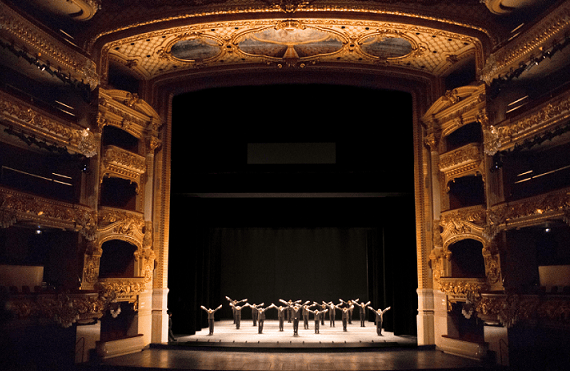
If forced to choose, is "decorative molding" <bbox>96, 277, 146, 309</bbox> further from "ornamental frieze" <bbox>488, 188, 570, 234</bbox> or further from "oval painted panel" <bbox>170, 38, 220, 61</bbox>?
"ornamental frieze" <bbox>488, 188, 570, 234</bbox>

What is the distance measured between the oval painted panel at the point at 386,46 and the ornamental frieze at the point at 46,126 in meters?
7.19

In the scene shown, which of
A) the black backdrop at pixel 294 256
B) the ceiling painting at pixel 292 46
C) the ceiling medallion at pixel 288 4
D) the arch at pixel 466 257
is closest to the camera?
the ceiling medallion at pixel 288 4

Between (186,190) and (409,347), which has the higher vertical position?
(186,190)

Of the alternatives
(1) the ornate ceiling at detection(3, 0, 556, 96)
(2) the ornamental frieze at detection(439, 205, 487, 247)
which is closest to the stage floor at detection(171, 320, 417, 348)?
(2) the ornamental frieze at detection(439, 205, 487, 247)

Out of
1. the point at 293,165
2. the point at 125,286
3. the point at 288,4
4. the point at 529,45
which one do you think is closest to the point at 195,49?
the point at 288,4

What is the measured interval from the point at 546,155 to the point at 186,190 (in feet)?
31.6

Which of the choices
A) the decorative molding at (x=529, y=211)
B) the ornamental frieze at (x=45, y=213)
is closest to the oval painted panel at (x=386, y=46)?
the decorative molding at (x=529, y=211)

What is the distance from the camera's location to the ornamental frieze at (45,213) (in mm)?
9266

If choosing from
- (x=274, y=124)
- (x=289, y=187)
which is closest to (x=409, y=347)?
(x=289, y=187)

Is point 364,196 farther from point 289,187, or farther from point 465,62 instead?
point 465,62

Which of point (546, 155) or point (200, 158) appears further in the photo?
point (200, 158)

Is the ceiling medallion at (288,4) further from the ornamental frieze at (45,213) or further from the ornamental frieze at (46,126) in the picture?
the ornamental frieze at (45,213)

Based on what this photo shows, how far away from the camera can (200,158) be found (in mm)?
15883

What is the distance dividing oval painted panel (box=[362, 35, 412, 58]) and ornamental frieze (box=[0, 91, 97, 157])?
719cm
